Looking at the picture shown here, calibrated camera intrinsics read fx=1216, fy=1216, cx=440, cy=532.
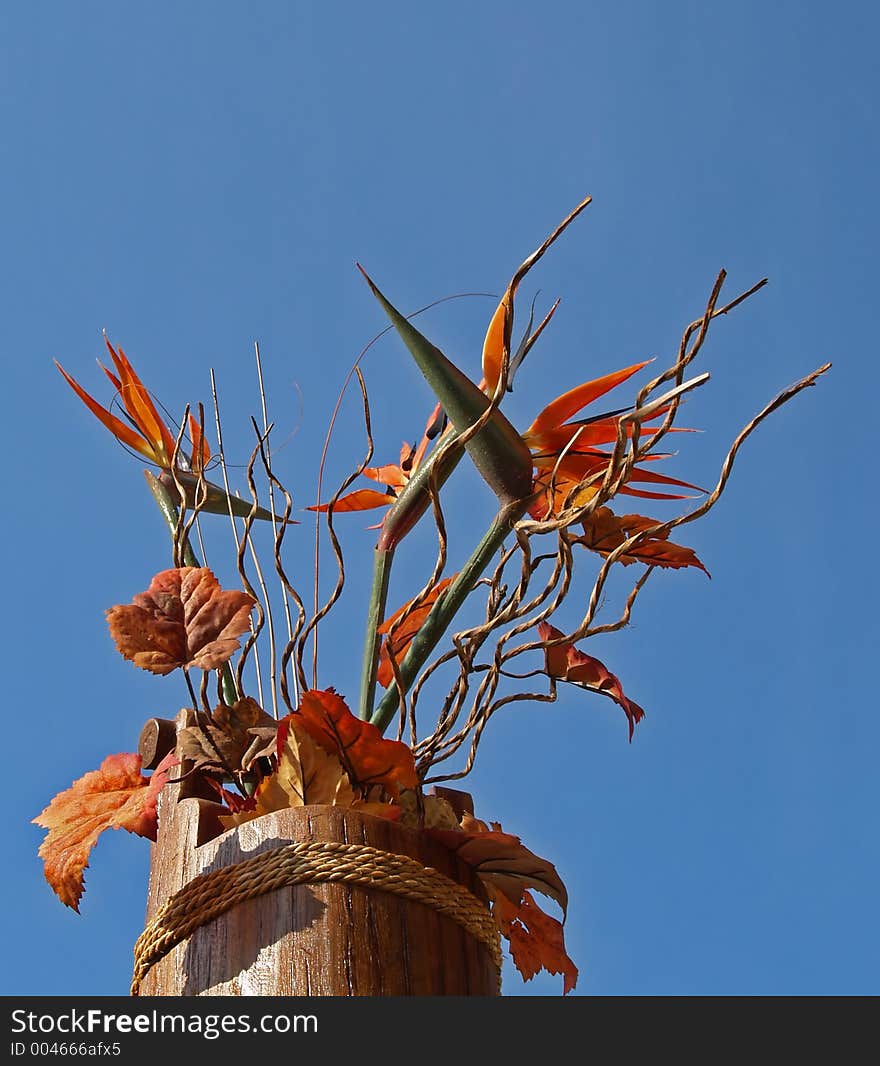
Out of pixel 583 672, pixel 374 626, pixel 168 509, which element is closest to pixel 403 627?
pixel 374 626

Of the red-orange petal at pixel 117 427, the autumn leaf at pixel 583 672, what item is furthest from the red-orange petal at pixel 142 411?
the autumn leaf at pixel 583 672

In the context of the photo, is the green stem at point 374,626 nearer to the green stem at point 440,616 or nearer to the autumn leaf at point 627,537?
the green stem at point 440,616

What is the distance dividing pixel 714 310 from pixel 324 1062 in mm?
746

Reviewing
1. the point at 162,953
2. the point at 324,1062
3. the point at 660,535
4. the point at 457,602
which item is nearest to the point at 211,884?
the point at 162,953

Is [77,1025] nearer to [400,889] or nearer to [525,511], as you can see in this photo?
[400,889]

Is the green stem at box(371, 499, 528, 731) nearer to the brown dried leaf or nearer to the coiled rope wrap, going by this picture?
the brown dried leaf

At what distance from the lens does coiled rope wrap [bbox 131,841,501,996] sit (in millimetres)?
1012

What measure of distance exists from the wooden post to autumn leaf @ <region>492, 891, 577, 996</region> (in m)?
0.18

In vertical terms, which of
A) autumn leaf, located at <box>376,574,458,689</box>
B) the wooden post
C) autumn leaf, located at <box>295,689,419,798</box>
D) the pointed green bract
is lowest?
the wooden post

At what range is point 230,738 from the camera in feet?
3.87

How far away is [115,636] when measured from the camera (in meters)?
1.08

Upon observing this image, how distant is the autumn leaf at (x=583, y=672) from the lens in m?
1.29

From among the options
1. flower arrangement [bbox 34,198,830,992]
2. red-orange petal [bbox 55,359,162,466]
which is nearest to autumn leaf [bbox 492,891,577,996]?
flower arrangement [bbox 34,198,830,992]

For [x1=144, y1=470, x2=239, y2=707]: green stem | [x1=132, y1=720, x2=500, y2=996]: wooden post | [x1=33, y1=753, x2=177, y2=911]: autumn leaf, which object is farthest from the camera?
[x1=144, y1=470, x2=239, y2=707]: green stem
